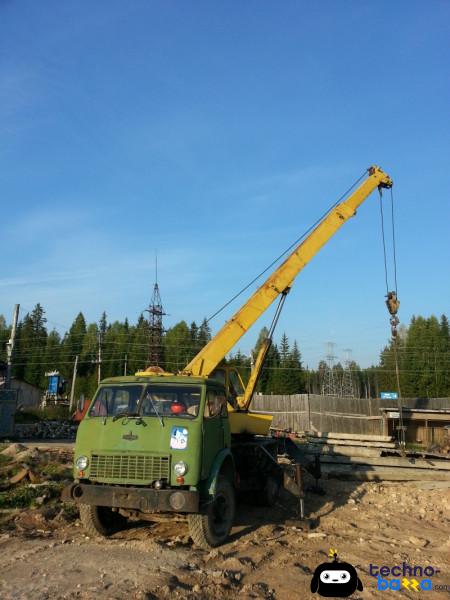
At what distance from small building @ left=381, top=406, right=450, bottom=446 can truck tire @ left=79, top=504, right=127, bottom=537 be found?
26466 mm

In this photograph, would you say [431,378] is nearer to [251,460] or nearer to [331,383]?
[331,383]

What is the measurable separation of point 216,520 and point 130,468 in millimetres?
1468

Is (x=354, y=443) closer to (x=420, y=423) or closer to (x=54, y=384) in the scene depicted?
(x=420, y=423)

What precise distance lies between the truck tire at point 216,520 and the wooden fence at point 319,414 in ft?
81.7

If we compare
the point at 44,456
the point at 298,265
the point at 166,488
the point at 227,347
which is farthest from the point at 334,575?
the point at 44,456

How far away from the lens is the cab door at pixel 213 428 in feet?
23.5

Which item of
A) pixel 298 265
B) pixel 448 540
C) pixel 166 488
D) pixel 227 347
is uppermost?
pixel 298 265

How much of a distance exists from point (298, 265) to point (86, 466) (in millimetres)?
7743

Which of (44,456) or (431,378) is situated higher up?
(431,378)

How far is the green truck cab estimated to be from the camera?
6738mm

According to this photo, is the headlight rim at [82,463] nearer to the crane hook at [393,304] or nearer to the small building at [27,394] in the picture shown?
the crane hook at [393,304]

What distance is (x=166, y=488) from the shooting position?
22.3ft

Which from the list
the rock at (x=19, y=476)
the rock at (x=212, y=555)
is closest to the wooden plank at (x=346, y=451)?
the rock at (x=19, y=476)

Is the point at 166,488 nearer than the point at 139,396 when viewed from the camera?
Yes
